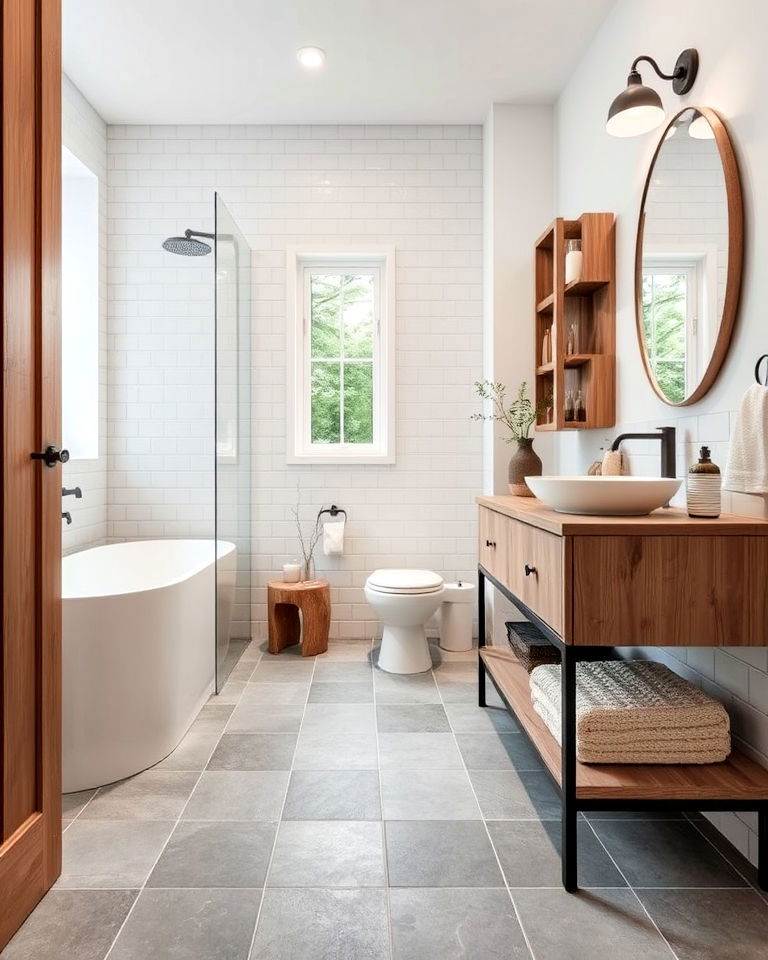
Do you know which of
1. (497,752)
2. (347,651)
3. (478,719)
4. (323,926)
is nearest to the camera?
(323,926)

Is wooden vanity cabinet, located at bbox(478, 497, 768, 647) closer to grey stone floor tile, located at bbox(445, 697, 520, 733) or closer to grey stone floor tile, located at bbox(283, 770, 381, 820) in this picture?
grey stone floor tile, located at bbox(283, 770, 381, 820)

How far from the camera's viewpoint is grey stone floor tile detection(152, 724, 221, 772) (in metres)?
2.29

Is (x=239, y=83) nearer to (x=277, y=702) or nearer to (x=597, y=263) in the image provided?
(x=597, y=263)

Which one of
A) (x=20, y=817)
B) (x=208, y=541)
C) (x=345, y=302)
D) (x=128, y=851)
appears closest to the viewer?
(x=20, y=817)

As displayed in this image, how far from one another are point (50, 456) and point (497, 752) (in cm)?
177

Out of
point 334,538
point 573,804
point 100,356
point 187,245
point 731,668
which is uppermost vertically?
point 187,245

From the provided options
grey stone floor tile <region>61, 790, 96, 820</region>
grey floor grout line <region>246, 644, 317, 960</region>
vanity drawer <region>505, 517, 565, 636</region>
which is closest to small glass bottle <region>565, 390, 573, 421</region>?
vanity drawer <region>505, 517, 565, 636</region>

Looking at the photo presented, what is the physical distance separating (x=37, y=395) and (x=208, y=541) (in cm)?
212

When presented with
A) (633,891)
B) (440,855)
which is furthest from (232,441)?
(633,891)

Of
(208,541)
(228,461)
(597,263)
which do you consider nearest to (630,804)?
(597,263)

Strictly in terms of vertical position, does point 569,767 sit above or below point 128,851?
above

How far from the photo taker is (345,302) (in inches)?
157

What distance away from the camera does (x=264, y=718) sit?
271 cm

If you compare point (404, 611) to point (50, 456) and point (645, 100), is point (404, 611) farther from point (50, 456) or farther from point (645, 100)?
point (645, 100)
